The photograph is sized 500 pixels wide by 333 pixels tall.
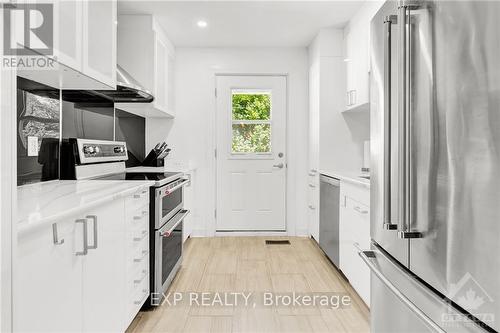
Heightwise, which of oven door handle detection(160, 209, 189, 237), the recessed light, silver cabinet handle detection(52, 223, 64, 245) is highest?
the recessed light

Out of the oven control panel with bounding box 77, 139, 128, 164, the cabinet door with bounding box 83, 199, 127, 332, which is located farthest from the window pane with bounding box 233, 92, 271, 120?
the cabinet door with bounding box 83, 199, 127, 332

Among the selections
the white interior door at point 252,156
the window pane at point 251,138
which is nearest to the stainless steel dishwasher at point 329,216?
the white interior door at point 252,156

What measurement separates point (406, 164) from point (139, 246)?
1.65m

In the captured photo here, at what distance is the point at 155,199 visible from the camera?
246 cm

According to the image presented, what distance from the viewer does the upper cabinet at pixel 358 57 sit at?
3.23 meters

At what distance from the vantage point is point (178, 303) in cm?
260

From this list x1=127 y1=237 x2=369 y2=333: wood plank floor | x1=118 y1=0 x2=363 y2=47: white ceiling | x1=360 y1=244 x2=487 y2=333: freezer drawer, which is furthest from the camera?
x1=118 y1=0 x2=363 y2=47: white ceiling

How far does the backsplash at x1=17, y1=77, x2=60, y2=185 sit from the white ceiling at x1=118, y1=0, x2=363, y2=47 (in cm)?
147

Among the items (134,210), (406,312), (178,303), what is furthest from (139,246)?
(406,312)

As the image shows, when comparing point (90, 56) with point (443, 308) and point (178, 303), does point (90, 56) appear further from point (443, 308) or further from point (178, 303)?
point (443, 308)

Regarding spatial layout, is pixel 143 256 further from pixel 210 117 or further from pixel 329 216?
pixel 210 117

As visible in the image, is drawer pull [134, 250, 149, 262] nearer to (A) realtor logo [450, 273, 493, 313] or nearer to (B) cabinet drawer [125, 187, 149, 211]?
(B) cabinet drawer [125, 187, 149, 211]

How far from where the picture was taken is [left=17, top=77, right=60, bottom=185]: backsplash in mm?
2016

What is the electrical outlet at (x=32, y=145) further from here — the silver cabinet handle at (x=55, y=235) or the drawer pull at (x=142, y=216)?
the silver cabinet handle at (x=55, y=235)
